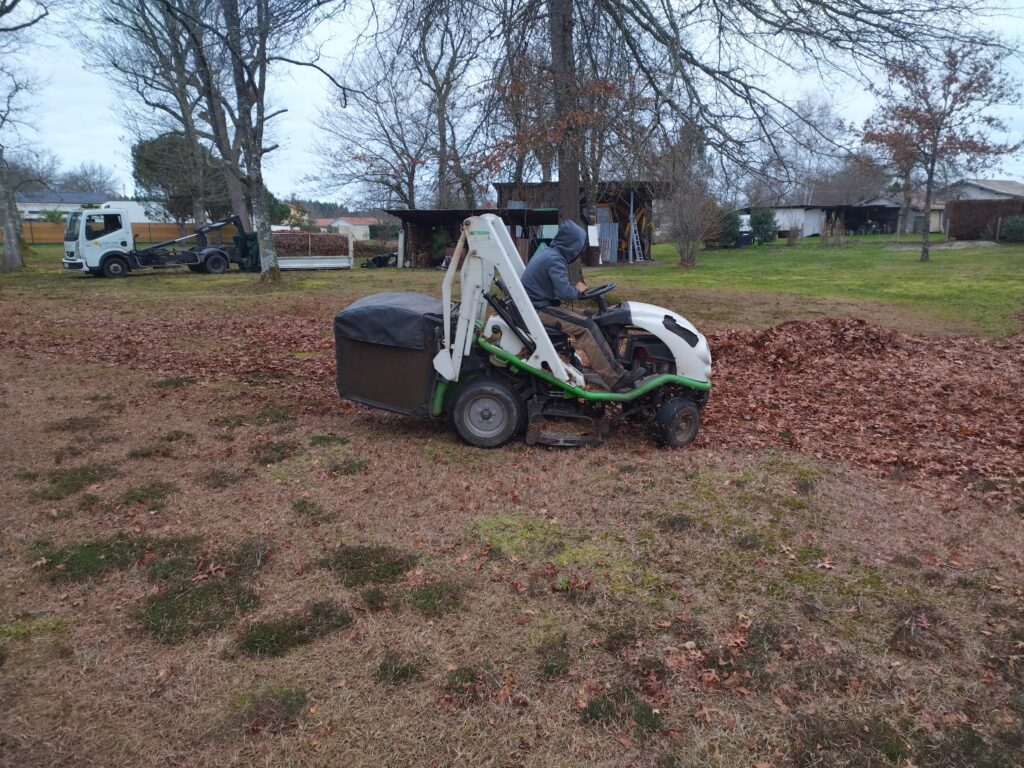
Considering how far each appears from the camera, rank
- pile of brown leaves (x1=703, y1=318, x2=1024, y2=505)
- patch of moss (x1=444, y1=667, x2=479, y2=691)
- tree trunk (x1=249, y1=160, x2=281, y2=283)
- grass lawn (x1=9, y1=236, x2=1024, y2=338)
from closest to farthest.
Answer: patch of moss (x1=444, y1=667, x2=479, y2=691) < pile of brown leaves (x1=703, y1=318, x2=1024, y2=505) < grass lawn (x1=9, y1=236, x2=1024, y2=338) < tree trunk (x1=249, y1=160, x2=281, y2=283)

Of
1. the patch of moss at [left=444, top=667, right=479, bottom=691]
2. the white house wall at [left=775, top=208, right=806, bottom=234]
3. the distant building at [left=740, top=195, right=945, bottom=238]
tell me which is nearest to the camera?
the patch of moss at [left=444, top=667, right=479, bottom=691]

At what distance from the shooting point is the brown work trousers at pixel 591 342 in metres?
5.99

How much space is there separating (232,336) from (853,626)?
33.4ft

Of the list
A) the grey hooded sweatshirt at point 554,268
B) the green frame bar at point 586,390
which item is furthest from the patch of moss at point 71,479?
the grey hooded sweatshirt at point 554,268

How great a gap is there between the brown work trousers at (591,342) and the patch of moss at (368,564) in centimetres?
243

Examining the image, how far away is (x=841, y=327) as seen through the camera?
1076 centimetres

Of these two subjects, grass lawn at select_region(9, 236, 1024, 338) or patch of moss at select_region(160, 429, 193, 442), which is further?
grass lawn at select_region(9, 236, 1024, 338)

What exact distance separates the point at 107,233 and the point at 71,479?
73.7 feet

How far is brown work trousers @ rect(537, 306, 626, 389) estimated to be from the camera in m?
5.99

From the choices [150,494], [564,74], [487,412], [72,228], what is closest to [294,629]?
[150,494]

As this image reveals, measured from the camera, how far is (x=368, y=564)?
4.14 metres

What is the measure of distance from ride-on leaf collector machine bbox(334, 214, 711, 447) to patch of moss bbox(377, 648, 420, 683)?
9.62 feet

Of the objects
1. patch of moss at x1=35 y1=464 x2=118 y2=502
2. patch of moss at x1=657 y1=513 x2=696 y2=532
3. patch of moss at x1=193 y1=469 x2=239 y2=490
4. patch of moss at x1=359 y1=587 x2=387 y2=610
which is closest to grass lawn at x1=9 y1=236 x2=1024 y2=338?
patch of moss at x1=657 y1=513 x2=696 y2=532

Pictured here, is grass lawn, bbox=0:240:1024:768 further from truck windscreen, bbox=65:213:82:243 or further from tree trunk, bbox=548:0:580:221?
truck windscreen, bbox=65:213:82:243
